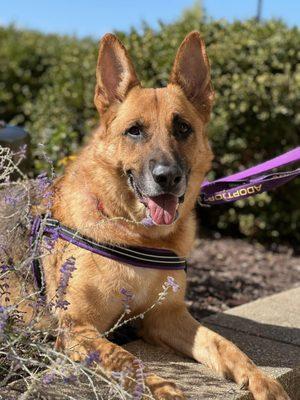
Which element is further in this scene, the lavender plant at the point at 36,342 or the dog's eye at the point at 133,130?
the dog's eye at the point at 133,130

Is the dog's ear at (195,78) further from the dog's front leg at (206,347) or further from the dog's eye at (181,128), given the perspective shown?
the dog's front leg at (206,347)

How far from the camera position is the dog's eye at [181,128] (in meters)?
3.69

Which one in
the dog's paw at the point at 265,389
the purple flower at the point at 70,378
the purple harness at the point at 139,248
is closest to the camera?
the purple flower at the point at 70,378

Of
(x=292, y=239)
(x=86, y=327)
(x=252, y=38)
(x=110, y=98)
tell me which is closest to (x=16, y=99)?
(x=252, y=38)

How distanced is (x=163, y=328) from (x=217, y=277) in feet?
8.27

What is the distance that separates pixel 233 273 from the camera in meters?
6.47

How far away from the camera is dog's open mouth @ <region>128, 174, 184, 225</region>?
3.48 m

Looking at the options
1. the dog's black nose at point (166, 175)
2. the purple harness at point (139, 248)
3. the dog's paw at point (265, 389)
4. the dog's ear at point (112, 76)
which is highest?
the dog's ear at point (112, 76)

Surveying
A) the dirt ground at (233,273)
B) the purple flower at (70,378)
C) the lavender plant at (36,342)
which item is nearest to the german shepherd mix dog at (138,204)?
the lavender plant at (36,342)

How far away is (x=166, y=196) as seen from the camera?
3.50 meters

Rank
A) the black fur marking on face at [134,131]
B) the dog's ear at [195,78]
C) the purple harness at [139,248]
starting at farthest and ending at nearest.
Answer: the dog's ear at [195,78] → the black fur marking on face at [134,131] → the purple harness at [139,248]

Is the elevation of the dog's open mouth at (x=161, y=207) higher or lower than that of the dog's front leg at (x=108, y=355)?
higher

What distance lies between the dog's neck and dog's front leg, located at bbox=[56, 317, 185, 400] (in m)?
0.52

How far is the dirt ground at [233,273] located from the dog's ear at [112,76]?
196 centimetres
